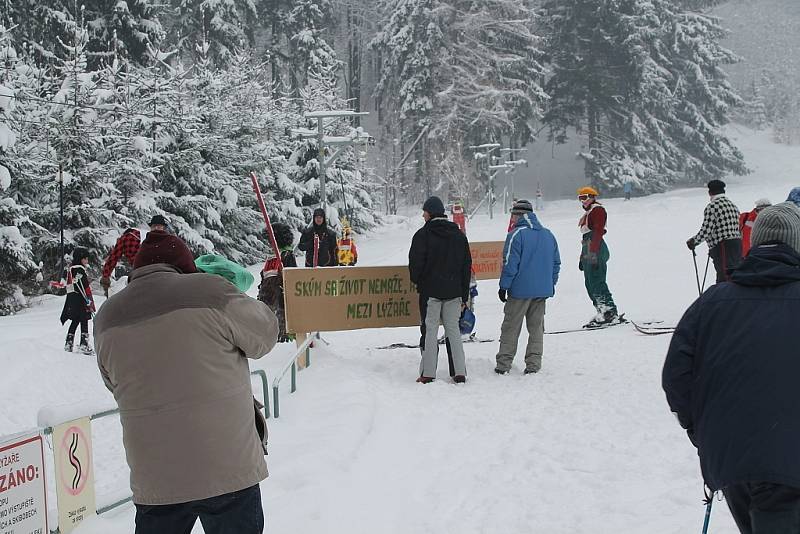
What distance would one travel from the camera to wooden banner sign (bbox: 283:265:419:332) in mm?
8875

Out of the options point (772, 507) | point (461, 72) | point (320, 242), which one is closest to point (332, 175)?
point (320, 242)

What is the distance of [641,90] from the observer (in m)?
57.3

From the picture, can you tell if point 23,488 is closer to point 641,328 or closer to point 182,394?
point 182,394

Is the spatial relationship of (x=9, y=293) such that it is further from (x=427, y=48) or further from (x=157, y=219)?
(x=427, y=48)

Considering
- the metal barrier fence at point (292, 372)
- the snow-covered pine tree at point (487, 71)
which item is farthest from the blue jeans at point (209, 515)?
the snow-covered pine tree at point (487, 71)

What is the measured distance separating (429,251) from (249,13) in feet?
171

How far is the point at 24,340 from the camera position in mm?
11938

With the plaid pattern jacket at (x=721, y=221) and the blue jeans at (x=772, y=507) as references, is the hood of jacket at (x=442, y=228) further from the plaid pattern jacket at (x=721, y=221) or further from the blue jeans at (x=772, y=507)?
the blue jeans at (x=772, y=507)

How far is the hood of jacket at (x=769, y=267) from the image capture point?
2893 mm

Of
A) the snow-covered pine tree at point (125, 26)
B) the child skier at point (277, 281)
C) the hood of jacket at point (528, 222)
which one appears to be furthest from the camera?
the snow-covered pine tree at point (125, 26)

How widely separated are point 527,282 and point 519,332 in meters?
0.57

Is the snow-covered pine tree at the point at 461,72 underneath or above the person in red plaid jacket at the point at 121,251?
above

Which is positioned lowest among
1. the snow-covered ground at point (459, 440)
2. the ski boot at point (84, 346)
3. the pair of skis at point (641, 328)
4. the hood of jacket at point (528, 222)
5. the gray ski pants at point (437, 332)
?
the ski boot at point (84, 346)

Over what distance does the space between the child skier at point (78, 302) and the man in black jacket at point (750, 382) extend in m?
10.0
